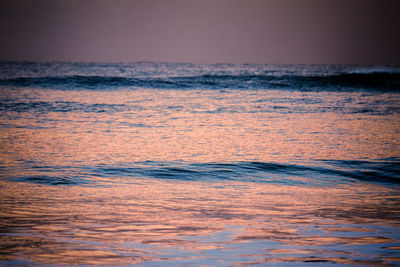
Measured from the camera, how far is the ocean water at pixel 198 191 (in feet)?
9.09

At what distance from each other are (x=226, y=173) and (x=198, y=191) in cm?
96

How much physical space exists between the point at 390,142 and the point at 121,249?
6.85 m

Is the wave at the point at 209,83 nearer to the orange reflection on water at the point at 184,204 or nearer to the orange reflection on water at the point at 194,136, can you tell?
the orange reflection on water at the point at 194,136

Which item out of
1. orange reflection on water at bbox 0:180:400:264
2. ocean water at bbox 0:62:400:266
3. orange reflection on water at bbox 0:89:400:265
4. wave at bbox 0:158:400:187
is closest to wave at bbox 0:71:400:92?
ocean water at bbox 0:62:400:266

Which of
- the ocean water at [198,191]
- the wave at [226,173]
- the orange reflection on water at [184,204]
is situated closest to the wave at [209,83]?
the ocean water at [198,191]

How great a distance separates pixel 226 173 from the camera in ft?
18.2

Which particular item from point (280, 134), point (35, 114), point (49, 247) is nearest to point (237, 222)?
point (49, 247)

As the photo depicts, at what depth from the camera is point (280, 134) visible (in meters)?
8.55

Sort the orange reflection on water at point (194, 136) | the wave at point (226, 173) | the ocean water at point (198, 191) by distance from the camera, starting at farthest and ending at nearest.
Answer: the orange reflection on water at point (194, 136), the wave at point (226, 173), the ocean water at point (198, 191)

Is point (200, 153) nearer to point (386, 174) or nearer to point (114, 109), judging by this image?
point (386, 174)

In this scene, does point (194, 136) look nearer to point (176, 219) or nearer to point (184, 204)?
point (184, 204)

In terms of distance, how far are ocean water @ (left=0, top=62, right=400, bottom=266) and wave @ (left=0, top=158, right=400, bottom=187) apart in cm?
3

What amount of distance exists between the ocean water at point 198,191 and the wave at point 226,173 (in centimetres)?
3

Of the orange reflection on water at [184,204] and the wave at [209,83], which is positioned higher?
the wave at [209,83]
